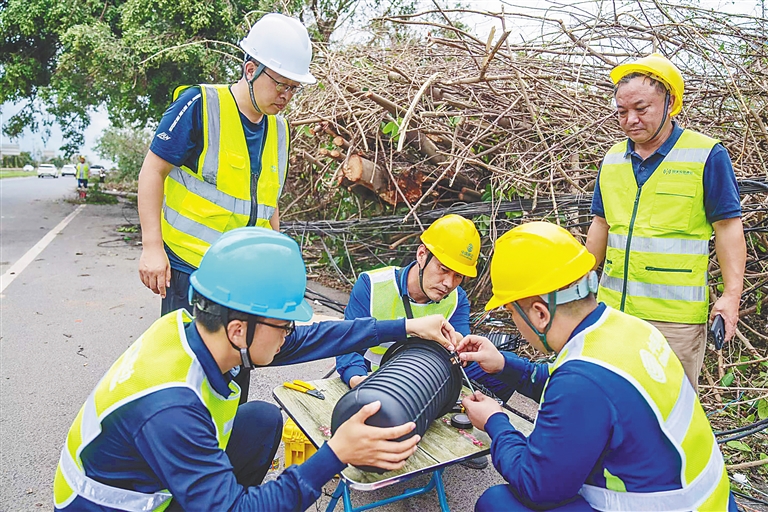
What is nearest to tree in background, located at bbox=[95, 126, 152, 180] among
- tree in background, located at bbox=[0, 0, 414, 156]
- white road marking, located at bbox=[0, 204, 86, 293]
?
tree in background, located at bbox=[0, 0, 414, 156]

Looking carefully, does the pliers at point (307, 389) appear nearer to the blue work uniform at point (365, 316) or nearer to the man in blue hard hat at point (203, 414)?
the blue work uniform at point (365, 316)

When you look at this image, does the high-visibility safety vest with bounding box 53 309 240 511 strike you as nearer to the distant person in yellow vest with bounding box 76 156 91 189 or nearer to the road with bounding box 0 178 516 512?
the road with bounding box 0 178 516 512

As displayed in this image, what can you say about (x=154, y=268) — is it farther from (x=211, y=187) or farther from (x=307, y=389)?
(x=307, y=389)

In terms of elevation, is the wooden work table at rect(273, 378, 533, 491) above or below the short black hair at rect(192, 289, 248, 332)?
below

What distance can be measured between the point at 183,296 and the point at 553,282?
1.81 meters

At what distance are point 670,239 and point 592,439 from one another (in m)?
1.55

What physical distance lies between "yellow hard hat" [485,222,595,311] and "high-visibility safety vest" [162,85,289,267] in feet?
4.70

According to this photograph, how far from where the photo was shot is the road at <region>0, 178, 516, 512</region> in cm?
294

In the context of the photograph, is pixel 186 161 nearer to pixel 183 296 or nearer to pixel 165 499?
pixel 183 296

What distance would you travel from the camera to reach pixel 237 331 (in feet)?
5.49

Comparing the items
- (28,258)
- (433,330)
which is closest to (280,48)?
(433,330)

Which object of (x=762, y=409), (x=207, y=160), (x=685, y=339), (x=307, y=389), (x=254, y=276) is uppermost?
(x=207, y=160)

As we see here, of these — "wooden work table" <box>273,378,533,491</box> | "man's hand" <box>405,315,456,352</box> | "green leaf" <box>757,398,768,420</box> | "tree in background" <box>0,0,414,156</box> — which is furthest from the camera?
"tree in background" <box>0,0,414,156</box>

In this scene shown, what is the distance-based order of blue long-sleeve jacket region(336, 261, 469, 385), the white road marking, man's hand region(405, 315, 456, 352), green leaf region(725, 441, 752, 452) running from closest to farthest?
man's hand region(405, 315, 456, 352), blue long-sleeve jacket region(336, 261, 469, 385), green leaf region(725, 441, 752, 452), the white road marking
